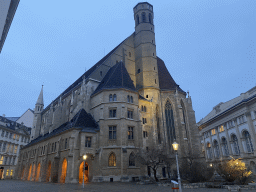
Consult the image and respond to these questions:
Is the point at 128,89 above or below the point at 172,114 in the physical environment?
above

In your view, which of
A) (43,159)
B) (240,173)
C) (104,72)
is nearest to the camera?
(240,173)

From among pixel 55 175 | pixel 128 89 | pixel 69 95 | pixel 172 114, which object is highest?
pixel 69 95

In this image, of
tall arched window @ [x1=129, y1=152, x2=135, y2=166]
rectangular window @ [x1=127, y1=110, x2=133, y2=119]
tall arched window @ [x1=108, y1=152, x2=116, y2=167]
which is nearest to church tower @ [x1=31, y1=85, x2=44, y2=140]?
tall arched window @ [x1=108, y1=152, x2=116, y2=167]

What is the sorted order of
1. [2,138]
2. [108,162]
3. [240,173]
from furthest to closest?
[2,138] → [108,162] → [240,173]

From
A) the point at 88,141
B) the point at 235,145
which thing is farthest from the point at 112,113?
the point at 235,145

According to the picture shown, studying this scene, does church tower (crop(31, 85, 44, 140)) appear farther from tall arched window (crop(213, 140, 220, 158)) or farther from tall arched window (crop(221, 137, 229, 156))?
tall arched window (crop(221, 137, 229, 156))

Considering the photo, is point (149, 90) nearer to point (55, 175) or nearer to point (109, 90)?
point (109, 90)

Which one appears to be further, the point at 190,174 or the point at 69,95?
the point at 69,95

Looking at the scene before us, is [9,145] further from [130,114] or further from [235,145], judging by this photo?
[235,145]

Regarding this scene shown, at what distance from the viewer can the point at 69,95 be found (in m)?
41.9

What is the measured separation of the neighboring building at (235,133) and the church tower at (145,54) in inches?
691

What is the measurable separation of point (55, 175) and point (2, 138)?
3293 centimetres

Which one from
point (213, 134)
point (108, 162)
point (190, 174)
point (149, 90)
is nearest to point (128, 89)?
point (149, 90)

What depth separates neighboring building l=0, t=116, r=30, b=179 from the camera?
50559mm
